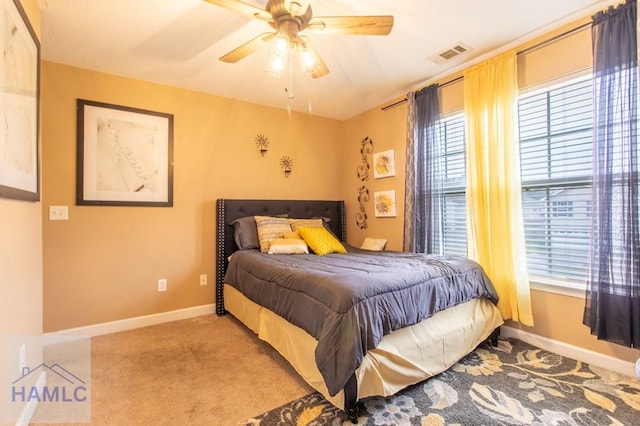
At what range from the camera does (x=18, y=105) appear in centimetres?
147

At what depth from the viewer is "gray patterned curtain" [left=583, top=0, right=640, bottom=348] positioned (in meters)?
1.86

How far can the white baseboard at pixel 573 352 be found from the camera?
1963 mm

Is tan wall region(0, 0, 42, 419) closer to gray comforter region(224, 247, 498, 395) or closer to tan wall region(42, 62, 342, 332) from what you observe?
tan wall region(42, 62, 342, 332)

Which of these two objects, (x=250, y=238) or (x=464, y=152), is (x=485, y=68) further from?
(x=250, y=238)

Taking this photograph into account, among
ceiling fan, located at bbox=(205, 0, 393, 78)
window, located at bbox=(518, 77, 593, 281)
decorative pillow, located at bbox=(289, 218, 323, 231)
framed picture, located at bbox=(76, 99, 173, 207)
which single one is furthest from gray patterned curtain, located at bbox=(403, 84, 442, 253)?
framed picture, located at bbox=(76, 99, 173, 207)

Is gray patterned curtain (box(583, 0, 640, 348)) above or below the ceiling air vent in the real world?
below

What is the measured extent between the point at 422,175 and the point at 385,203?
667 mm

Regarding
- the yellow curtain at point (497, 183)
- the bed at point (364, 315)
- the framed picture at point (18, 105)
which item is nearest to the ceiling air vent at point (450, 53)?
the yellow curtain at point (497, 183)

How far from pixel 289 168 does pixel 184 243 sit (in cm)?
155

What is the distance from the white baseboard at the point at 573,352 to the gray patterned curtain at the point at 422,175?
99cm

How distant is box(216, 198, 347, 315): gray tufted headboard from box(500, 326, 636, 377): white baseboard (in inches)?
87.2

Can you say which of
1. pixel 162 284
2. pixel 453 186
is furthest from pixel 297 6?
pixel 162 284

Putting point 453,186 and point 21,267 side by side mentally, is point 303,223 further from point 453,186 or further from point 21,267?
point 21,267

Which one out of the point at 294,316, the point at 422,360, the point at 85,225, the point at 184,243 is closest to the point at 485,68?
the point at 422,360
